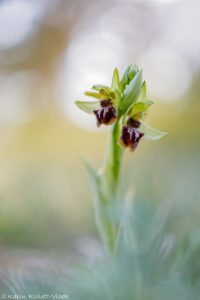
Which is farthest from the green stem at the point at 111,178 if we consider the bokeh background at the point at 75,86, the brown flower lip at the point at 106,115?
the bokeh background at the point at 75,86

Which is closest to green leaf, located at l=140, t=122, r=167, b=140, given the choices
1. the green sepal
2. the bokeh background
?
the green sepal

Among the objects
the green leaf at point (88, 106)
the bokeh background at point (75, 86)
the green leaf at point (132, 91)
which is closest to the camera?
the green leaf at point (132, 91)

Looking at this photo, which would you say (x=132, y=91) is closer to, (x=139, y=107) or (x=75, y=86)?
(x=139, y=107)

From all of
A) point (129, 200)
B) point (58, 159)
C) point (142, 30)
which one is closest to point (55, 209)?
point (129, 200)

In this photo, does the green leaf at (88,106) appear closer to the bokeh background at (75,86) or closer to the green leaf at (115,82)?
the green leaf at (115,82)

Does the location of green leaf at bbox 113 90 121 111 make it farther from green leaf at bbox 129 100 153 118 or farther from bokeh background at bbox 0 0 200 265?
bokeh background at bbox 0 0 200 265

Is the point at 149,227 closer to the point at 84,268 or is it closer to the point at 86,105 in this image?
the point at 84,268
